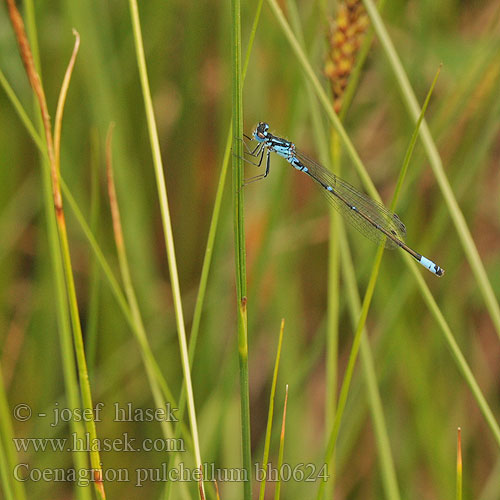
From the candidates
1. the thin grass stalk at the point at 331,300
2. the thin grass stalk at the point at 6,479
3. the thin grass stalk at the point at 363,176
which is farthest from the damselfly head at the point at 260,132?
the thin grass stalk at the point at 6,479

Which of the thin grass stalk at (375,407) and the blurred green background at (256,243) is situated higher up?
the blurred green background at (256,243)

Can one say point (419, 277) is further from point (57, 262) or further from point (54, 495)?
point (54, 495)

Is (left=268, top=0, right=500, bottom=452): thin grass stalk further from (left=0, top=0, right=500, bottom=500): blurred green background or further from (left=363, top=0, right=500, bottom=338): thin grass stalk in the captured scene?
(left=0, top=0, right=500, bottom=500): blurred green background


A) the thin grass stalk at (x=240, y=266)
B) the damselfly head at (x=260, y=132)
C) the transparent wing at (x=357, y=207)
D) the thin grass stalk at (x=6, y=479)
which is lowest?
the thin grass stalk at (x=6, y=479)

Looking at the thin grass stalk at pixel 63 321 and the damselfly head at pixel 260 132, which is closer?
the thin grass stalk at pixel 63 321

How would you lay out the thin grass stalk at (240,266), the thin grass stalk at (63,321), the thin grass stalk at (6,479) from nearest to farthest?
the thin grass stalk at (240,266) < the thin grass stalk at (6,479) < the thin grass stalk at (63,321)

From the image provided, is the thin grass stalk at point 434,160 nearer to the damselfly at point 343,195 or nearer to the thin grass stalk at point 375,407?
the thin grass stalk at point 375,407

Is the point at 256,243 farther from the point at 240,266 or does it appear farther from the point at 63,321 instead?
the point at 240,266

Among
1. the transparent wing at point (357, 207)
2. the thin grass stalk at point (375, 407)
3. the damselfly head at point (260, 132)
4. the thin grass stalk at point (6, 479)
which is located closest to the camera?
the thin grass stalk at point (6, 479)

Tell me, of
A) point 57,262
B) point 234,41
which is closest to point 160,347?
point 57,262
